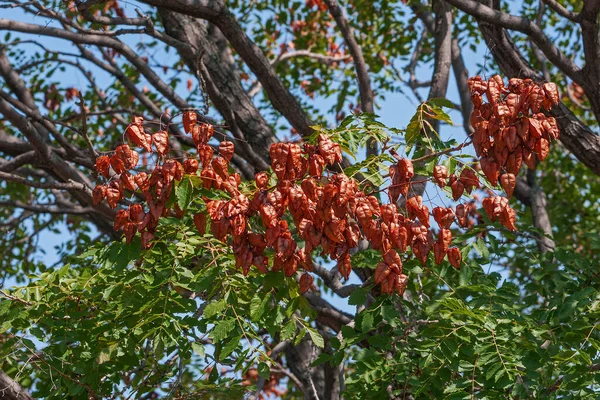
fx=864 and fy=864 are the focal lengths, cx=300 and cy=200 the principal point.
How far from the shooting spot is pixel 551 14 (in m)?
10.5

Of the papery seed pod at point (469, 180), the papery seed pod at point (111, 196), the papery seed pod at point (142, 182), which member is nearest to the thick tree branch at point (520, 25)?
the papery seed pod at point (469, 180)

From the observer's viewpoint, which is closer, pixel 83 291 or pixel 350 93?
pixel 83 291

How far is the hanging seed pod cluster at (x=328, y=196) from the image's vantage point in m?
3.70


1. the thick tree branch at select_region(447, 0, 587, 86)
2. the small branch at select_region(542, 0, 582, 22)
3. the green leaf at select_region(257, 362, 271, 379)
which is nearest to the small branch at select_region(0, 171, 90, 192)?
the green leaf at select_region(257, 362, 271, 379)

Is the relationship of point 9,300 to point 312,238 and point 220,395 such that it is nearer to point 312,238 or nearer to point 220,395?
point 220,395

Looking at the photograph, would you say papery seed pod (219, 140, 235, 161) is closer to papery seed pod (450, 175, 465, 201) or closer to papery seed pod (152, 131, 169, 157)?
papery seed pod (152, 131, 169, 157)

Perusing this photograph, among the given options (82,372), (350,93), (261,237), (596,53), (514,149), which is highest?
(350,93)

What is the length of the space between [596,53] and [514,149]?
218 centimetres

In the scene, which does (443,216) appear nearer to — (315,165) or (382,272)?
(382,272)

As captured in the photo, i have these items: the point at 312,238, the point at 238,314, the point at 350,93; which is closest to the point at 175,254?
the point at 238,314

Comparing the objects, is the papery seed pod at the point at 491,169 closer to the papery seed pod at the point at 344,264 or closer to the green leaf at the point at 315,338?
the papery seed pod at the point at 344,264

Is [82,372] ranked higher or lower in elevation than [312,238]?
lower

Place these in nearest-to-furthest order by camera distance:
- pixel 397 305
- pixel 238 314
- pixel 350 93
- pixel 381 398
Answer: pixel 238 314, pixel 381 398, pixel 397 305, pixel 350 93

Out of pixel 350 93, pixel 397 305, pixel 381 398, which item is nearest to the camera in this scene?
pixel 381 398
